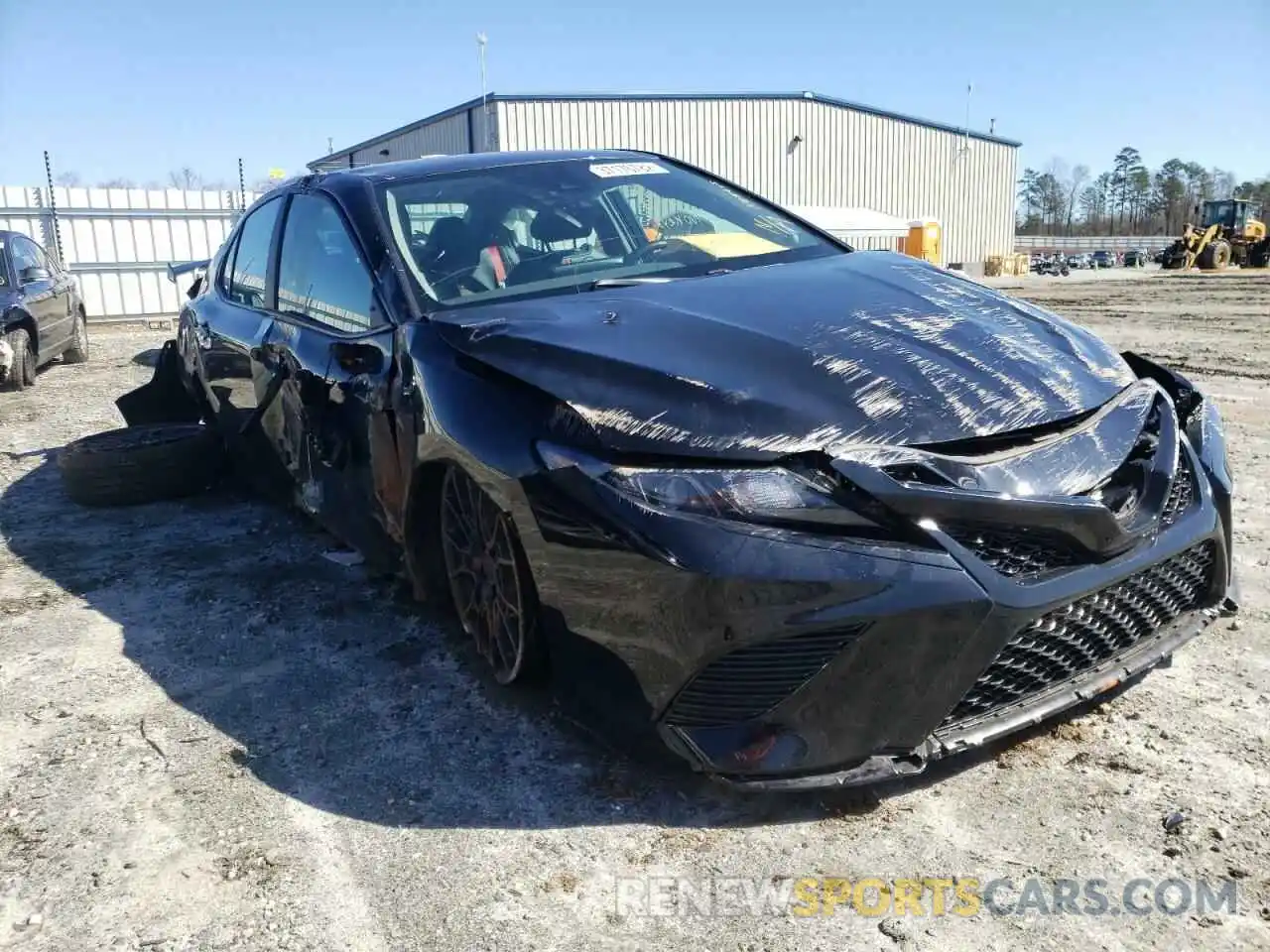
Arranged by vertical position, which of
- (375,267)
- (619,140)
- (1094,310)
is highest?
(619,140)

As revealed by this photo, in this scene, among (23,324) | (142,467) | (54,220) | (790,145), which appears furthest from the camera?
(790,145)

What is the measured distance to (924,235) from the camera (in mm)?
35500

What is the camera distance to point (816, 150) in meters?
36.6

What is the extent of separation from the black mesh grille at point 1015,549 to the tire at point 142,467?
4.26m

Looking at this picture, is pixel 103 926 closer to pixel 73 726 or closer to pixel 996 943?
pixel 73 726

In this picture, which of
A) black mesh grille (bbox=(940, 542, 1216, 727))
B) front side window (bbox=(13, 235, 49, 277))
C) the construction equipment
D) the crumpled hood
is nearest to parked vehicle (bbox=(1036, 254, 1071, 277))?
the construction equipment

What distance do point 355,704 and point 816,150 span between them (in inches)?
1450

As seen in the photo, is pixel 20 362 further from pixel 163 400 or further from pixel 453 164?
pixel 453 164

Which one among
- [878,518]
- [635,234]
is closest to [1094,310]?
[635,234]

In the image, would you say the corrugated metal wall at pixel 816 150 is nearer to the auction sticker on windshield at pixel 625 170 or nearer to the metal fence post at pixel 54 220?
the metal fence post at pixel 54 220

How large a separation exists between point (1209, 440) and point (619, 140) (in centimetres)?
3027

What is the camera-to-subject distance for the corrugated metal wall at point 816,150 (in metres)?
30.4

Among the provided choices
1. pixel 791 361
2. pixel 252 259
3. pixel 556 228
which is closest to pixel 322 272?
pixel 556 228

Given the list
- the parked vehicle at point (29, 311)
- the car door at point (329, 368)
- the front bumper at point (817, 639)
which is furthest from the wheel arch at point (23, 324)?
the front bumper at point (817, 639)
